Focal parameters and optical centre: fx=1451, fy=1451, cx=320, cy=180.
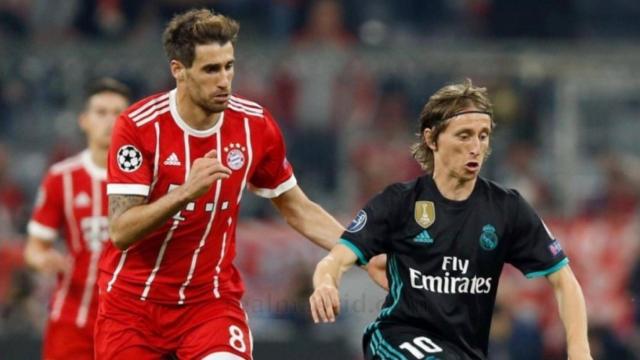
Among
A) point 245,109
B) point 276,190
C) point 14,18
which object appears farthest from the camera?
point 14,18

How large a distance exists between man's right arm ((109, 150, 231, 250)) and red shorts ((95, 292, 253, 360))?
1.14ft

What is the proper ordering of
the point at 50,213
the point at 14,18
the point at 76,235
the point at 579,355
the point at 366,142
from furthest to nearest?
the point at 14,18
the point at 366,142
the point at 50,213
the point at 76,235
the point at 579,355

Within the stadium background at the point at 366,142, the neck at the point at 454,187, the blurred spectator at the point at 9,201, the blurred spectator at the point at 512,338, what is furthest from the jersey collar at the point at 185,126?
the blurred spectator at the point at 9,201

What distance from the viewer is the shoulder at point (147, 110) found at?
6.72 meters

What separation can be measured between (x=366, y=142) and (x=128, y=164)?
721cm

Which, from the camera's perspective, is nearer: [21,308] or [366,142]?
[21,308]

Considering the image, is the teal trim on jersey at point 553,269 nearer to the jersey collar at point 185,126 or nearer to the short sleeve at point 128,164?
the jersey collar at point 185,126

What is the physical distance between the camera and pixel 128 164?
663cm

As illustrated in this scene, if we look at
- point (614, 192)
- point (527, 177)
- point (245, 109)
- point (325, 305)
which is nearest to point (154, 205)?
point (245, 109)

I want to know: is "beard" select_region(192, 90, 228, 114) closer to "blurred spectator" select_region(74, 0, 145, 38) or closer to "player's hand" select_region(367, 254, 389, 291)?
"player's hand" select_region(367, 254, 389, 291)

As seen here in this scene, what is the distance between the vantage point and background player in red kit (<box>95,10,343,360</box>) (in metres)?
6.63

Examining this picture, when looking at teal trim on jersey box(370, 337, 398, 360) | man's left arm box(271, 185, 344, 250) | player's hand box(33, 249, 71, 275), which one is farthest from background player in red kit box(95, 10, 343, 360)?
player's hand box(33, 249, 71, 275)

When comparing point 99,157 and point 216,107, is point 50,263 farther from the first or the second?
point 216,107

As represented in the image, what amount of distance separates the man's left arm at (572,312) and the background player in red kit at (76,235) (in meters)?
3.31
